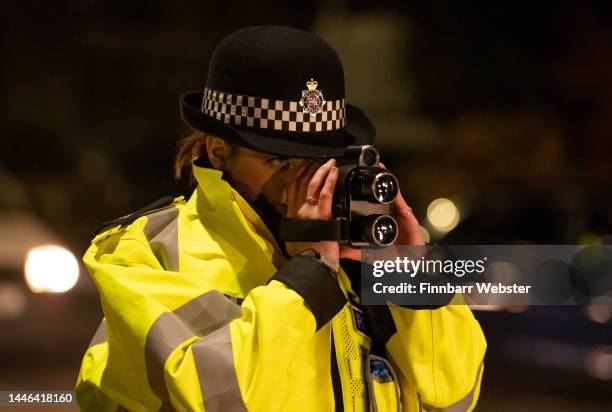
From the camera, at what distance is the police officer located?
1.62 m

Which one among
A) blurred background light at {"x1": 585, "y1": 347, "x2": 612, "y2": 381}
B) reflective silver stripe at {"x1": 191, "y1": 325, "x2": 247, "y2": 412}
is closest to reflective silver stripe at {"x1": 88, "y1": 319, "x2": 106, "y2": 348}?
reflective silver stripe at {"x1": 191, "y1": 325, "x2": 247, "y2": 412}

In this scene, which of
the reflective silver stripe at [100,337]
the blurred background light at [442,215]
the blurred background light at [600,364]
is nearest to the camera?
the reflective silver stripe at [100,337]

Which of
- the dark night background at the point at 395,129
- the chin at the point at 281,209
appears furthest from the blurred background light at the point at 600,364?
the chin at the point at 281,209

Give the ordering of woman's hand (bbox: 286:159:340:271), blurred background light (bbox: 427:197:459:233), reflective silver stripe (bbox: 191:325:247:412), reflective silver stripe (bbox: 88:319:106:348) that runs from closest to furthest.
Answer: reflective silver stripe (bbox: 191:325:247:412) → woman's hand (bbox: 286:159:340:271) → reflective silver stripe (bbox: 88:319:106:348) → blurred background light (bbox: 427:197:459:233)

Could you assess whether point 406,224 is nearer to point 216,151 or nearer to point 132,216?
point 216,151

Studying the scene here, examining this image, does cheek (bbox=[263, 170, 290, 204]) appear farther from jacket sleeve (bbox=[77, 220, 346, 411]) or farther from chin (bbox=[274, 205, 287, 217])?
jacket sleeve (bbox=[77, 220, 346, 411])

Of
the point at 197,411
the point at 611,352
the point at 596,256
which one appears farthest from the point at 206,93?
the point at 611,352

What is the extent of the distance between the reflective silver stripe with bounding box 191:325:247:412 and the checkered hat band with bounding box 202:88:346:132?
14.5 inches

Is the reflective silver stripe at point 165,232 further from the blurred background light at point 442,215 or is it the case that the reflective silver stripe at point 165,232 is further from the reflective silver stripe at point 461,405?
the blurred background light at point 442,215

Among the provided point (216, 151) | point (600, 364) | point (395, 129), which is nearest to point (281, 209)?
point (216, 151)

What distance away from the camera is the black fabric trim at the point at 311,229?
170 centimetres

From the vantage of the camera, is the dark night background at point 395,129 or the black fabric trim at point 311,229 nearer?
the black fabric trim at point 311,229

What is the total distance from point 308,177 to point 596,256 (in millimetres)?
1885

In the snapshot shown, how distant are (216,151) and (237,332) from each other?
14.1 inches
